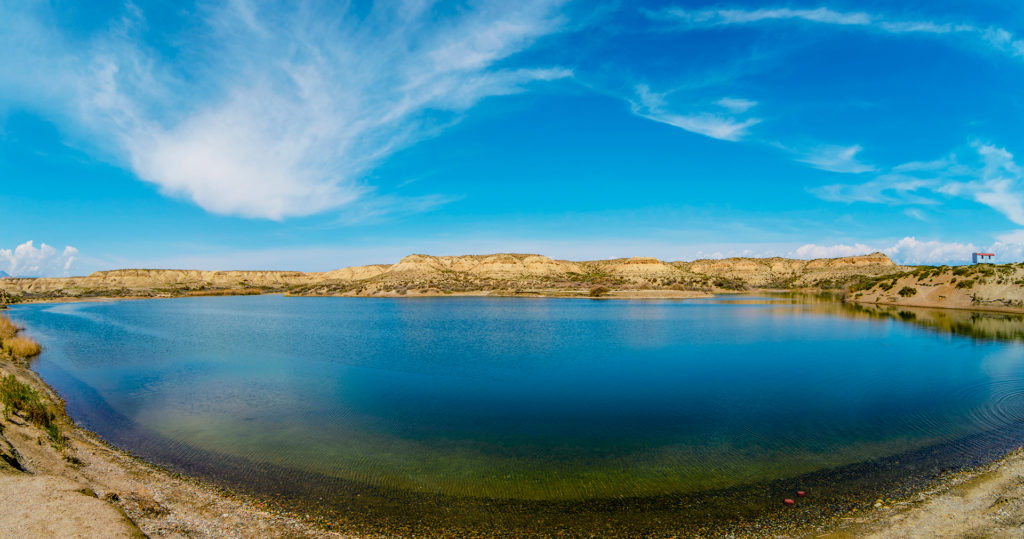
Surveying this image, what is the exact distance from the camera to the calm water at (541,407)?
31.4 ft

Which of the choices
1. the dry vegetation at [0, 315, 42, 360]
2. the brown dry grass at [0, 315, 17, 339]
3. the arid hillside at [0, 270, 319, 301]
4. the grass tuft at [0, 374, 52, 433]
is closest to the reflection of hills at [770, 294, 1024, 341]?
the grass tuft at [0, 374, 52, 433]

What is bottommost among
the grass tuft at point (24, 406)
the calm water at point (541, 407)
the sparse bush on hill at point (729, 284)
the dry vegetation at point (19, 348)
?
the calm water at point (541, 407)

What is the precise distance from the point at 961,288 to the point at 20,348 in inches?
2936

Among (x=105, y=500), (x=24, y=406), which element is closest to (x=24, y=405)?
(x=24, y=406)

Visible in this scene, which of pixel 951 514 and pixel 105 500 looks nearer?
pixel 105 500

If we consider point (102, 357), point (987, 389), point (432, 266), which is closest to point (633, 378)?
point (987, 389)

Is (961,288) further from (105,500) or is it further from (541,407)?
(105,500)

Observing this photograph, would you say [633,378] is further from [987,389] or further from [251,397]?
[251,397]

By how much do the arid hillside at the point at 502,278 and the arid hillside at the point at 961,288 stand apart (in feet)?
99.4

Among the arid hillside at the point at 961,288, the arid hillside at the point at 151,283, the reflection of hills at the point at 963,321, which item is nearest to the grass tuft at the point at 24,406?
the reflection of hills at the point at 963,321

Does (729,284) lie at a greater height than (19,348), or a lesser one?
greater

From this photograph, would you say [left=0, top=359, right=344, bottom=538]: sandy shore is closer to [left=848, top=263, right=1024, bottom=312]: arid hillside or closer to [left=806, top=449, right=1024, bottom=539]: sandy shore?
[left=806, top=449, right=1024, bottom=539]: sandy shore

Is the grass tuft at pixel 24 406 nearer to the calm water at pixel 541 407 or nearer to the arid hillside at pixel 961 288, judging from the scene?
the calm water at pixel 541 407

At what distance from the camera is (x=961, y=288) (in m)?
46.0
